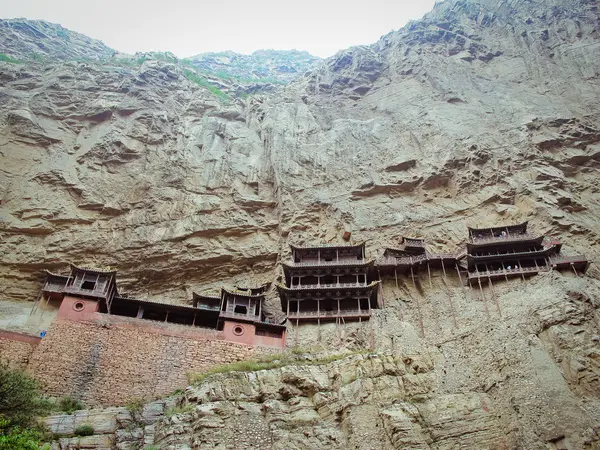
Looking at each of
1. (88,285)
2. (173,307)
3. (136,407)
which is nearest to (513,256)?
(173,307)

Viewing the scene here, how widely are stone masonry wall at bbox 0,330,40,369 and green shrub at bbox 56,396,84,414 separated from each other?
135 inches

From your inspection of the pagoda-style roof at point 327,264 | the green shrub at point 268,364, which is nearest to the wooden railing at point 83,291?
the green shrub at point 268,364

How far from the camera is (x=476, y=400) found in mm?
19125

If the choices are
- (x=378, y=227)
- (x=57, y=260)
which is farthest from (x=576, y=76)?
(x=57, y=260)

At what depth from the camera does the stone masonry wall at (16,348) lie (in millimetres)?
23922

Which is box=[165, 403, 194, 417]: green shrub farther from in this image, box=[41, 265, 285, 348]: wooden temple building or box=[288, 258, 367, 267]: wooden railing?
box=[288, 258, 367, 267]: wooden railing

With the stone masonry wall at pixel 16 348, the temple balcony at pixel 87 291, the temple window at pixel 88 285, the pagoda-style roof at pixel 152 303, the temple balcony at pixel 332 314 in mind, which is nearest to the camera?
the stone masonry wall at pixel 16 348

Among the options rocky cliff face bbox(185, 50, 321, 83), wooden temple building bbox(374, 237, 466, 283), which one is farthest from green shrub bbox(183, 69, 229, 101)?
wooden temple building bbox(374, 237, 466, 283)

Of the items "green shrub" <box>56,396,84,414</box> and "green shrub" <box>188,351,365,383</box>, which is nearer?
"green shrub" <box>56,396,84,414</box>

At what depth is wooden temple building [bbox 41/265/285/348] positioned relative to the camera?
28094 millimetres

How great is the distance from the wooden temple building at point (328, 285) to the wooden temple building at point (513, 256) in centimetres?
652

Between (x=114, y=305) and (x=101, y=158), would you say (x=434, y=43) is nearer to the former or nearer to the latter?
(x=101, y=158)

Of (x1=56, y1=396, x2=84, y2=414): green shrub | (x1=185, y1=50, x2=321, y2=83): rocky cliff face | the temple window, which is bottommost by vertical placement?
(x1=56, y1=396, x2=84, y2=414): green shrub

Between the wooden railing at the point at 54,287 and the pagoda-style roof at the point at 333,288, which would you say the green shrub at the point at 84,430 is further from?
the pagoda-style roof at the point at 333,288
